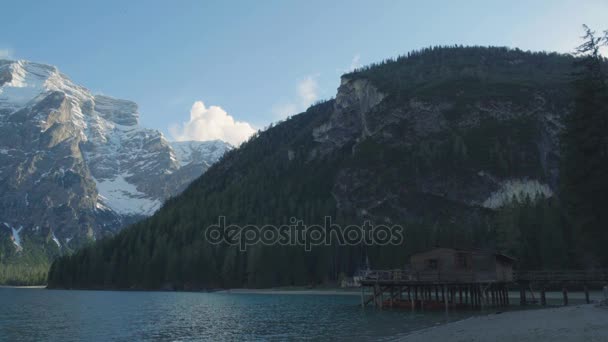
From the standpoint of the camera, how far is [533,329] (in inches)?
1353

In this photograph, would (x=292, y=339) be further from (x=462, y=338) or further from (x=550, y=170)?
(x=550, y=170)

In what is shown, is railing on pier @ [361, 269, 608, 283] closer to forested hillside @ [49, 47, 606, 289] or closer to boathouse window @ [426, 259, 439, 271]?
boathouse window @ [426, 259, 439, 271]

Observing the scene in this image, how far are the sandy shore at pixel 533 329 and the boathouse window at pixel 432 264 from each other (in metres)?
23.4

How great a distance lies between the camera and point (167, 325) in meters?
55.5

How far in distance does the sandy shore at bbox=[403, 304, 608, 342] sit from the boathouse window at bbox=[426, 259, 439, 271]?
2335cm

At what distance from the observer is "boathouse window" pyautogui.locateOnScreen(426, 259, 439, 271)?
68375 millimetres

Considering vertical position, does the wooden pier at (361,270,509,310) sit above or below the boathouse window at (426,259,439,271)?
below

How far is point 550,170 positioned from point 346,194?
67.2 meters

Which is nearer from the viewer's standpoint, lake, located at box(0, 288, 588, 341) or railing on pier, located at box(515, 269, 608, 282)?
lake, located at box(0, 288, 588, 341)

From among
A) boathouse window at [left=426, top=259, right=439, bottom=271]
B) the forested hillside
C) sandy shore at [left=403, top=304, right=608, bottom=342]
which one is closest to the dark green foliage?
sandy shore at [left=403, top=304, right=608, bottom=342]

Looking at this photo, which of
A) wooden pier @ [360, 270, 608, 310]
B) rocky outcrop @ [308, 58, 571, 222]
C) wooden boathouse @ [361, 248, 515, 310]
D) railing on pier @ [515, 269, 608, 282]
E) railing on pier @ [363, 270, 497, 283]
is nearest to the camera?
railing on pier @ [515, 269, 608, 282]

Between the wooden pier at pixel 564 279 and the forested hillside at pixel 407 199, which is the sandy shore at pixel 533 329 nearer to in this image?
the wooden pier at pixel 564 279

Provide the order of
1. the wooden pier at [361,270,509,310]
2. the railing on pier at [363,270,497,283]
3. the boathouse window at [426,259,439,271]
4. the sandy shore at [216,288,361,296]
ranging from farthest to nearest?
1. the sandy shore at [216,288,361,296]
2. the boathouse window at [426,259,439,271]
3. the wooden pier at [361,270,509,310]
4. the railing on pier at [363,270,497,283]

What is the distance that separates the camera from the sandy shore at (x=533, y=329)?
29.5 meters
